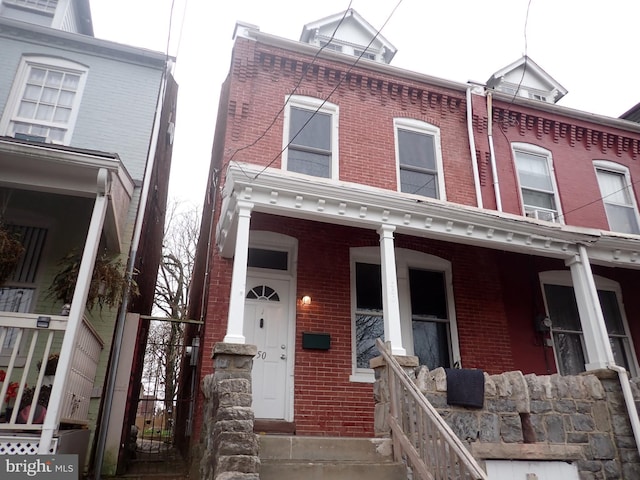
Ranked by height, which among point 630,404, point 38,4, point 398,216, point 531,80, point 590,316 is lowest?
point 630,404

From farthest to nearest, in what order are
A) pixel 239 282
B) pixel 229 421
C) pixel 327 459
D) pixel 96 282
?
1. pixel 96 282
2. pixel 239 282
3. pixel 327 459
4. pixel 229 421

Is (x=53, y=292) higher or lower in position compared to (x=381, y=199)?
lower

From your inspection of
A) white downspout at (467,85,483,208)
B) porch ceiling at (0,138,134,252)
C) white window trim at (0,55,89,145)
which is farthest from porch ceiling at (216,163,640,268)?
white window trim at (0,55,89,145)

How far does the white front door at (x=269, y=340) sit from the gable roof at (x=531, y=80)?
755 cm

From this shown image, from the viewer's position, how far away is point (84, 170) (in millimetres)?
4977

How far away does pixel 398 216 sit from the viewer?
19.0 ft

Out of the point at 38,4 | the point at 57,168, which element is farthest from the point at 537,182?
the point at 38,4

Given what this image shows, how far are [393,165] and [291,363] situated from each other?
3958 mm

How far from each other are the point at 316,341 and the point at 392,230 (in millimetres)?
1976

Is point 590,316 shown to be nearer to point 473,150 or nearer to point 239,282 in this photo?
point 473,150

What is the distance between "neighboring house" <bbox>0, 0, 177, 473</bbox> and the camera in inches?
175

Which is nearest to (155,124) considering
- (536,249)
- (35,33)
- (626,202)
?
(35,33)

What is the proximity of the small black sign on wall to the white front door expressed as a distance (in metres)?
0.27

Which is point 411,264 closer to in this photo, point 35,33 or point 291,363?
point 291,363
